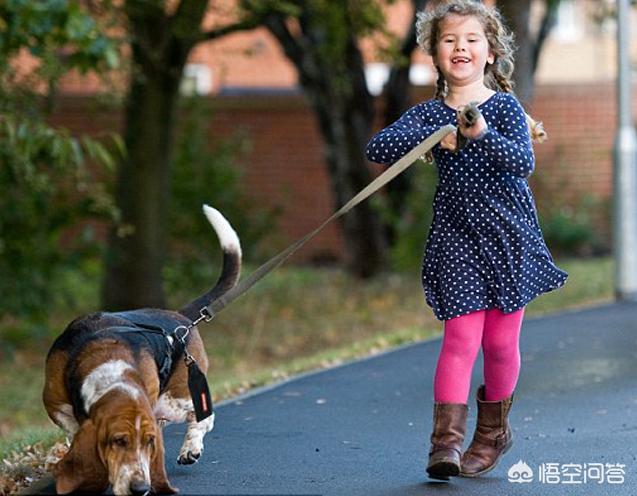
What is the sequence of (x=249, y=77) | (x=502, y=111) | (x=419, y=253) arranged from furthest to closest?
(x=249, y=77) → (x=419, y=253) → (x=502, y=111)

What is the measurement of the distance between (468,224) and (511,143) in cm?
39

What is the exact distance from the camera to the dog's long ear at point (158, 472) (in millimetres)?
5086

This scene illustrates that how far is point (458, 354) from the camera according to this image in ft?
18.8

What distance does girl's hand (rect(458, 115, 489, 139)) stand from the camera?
535 centimetres

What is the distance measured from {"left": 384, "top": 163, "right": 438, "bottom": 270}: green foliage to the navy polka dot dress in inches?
443

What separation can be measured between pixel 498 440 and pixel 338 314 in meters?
10.0

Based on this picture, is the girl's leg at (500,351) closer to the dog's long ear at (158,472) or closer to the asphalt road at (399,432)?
the asphalt road at (399,432)

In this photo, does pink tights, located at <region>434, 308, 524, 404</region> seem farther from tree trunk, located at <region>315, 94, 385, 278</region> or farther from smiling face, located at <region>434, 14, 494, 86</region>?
tree trunk, located at <region>315, 94, 385, 278</region>

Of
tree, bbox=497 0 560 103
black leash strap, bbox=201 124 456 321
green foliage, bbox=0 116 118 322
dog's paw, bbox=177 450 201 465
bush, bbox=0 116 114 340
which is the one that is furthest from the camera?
tree, bbox=497 0 560 103

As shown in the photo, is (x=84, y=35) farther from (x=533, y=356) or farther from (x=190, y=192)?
(x=190, y=192)

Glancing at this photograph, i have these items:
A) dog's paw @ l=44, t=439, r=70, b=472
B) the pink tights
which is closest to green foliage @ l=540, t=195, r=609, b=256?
dog's paw @ l=44, t=439, r=70, b=472

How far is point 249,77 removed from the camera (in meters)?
31.7

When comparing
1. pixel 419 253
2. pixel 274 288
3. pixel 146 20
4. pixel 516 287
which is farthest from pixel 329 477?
pixel 274 288

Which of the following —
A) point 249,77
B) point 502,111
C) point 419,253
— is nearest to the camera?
point 502,111
